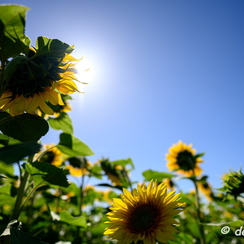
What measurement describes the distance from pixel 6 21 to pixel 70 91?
0.45 metres

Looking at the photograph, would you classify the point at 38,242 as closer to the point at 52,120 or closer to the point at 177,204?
the point at 177,204

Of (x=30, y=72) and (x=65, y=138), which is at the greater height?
(x=65, y=138)

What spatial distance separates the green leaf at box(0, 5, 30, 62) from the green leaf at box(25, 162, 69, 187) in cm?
63

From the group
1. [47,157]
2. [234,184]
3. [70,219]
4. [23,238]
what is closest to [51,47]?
[23,238]

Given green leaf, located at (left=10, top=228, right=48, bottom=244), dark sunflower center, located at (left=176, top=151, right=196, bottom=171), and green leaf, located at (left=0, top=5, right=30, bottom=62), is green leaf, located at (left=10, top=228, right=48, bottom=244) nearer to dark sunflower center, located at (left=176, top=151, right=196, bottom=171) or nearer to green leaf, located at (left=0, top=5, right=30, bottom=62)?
green leaf, located at (left=0, top=5, right=30, bottom=62)

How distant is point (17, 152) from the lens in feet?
2.32

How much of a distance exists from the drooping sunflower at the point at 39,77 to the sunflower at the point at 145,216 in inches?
29.5

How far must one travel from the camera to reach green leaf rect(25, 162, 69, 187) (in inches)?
50.8

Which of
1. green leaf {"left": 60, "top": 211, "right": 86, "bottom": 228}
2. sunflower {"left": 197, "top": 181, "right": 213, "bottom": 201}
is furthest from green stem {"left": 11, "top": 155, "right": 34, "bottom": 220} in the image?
sunflower {"left": 197, "top": 181, "right": 213, "bottom": 201}

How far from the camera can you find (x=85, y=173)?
3.49 m

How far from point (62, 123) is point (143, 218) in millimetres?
1233

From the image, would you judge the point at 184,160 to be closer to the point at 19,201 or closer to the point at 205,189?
the point at 19,201

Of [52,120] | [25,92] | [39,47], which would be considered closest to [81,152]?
[52,120]

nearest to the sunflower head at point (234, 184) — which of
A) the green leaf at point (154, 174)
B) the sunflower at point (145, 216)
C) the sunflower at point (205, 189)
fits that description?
the green leaf at point (154, 174)
